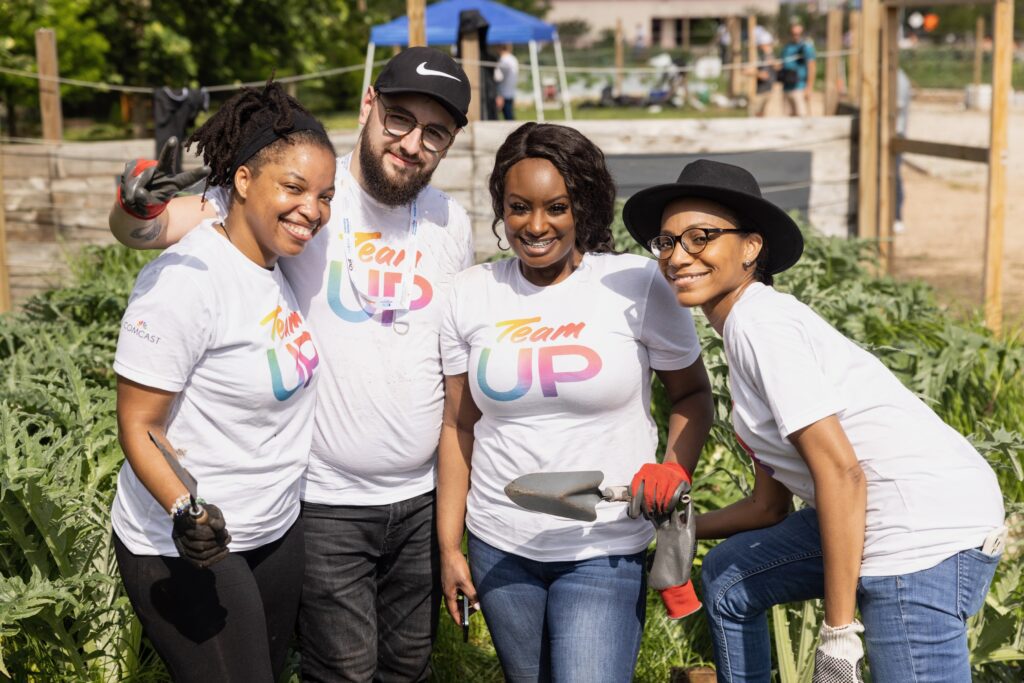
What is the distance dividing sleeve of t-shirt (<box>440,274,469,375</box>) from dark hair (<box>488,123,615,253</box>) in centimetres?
24

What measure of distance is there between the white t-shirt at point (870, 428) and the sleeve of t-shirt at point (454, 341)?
0.67m

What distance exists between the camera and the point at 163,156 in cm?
249

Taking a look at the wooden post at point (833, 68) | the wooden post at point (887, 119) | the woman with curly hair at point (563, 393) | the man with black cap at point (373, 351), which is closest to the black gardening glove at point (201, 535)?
the man with black cap at point (373, 351)

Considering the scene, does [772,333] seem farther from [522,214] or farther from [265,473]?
[265,473]

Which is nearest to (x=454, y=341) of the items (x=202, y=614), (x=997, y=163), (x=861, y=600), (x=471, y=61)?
(x=202, y=614)

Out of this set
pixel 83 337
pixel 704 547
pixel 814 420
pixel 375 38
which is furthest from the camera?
pixel 375 38

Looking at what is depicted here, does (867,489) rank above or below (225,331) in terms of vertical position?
below

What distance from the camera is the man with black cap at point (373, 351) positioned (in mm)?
2922

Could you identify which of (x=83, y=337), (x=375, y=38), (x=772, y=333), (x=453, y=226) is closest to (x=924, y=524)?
(x=772, y=333)

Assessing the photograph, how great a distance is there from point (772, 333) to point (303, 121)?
1158 mm

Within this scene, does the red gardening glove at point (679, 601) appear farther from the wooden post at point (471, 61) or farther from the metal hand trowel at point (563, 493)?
the wooden post at point (471, 61)

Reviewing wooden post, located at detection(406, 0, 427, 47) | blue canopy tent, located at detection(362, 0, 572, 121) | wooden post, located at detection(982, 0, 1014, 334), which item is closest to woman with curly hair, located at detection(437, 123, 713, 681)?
wooden post, located at detection(406, 0, 427, 47)

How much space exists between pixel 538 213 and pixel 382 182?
1.43 ft

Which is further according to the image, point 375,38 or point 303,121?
point 375,38
